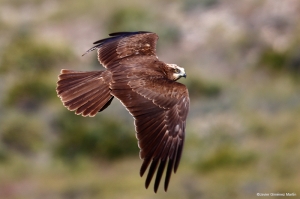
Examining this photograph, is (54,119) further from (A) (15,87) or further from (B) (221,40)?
(B) (221,40)

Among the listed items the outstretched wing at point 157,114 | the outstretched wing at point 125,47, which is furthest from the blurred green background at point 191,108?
the outstretched wing at point 157,114

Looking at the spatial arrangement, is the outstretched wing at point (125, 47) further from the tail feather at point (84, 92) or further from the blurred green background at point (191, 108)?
the blurred green background at point (191, 108)

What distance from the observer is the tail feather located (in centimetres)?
1016

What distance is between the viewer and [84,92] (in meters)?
10.3

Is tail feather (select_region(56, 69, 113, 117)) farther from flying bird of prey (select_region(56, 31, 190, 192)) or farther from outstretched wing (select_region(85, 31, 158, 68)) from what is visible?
outstretched wing (select_region(85, 31, 158, 68))

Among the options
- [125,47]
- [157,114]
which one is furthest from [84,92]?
[157,114]

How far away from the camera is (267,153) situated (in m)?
20.5

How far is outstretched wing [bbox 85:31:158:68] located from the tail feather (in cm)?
50

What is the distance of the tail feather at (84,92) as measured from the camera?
1016 centimetres

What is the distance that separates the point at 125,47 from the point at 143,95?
1732 millimetres

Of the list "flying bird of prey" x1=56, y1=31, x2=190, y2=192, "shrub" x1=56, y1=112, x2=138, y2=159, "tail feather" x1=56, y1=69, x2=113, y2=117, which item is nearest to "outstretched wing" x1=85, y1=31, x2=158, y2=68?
"flying bird of prey" x1=56, y1=31, x2=190, y2=192

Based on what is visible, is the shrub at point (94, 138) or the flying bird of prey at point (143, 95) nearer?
the flying bird of prey at point (143, 95)

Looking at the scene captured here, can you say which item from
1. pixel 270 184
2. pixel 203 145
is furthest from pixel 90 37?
pixel 270 184

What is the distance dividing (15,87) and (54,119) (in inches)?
93.2
